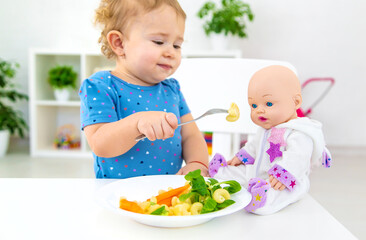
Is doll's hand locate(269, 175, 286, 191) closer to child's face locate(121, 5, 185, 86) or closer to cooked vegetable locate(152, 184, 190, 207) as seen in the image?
cooked vegetable locate(152, 184, 190, 207)

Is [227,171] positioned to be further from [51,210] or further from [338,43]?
[338,43]

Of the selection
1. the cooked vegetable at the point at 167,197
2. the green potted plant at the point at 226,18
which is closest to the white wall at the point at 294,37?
the green potted plant at the point at 226,18

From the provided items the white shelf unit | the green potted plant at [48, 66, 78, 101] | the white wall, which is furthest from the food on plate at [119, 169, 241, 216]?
the white wall

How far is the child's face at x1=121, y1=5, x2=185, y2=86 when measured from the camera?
2.77 feet

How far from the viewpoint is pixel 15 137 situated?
12.3 feet

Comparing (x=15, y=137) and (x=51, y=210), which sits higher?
(x=51, y=210)

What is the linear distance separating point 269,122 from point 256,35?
9.99ft

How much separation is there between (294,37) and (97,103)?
304cm

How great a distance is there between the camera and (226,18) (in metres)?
3.12

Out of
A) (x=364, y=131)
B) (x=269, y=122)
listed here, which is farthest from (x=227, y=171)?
(x=364, y=131)

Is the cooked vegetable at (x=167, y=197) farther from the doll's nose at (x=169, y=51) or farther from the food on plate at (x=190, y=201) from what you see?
the doll's nose at (x=169, y=51)

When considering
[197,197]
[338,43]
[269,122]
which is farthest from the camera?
[338,43]

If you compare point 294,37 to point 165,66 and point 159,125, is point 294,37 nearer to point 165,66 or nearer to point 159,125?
point 165,66

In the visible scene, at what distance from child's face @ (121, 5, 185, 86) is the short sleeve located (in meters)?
0.09
